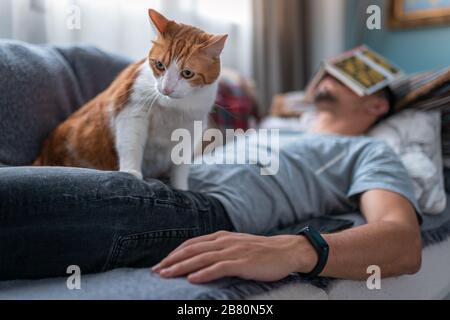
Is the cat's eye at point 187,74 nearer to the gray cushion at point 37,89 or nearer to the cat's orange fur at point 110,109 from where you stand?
the cat's orange fur at point 110,109

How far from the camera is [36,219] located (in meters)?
0.58

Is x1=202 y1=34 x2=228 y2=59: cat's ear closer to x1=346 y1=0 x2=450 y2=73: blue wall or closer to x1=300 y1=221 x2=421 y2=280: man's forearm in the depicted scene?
x1=300 y1=221 x2=421 y2=280: man's forearm

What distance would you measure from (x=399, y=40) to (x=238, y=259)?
6.08 ft

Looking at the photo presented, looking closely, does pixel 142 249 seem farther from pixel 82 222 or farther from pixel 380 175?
pixel 380 175

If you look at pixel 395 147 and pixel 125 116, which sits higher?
pixel 125 116

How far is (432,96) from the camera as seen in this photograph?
3.68ft

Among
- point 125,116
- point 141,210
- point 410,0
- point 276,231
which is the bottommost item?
point 276,231

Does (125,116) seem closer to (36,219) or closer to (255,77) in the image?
(36,219)

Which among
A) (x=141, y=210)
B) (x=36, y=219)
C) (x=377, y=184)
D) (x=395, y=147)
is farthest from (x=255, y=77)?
(x=36, y=219)

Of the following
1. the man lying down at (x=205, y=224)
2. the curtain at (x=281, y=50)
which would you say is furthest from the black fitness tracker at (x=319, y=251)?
the curtain at (x=281, y=50)

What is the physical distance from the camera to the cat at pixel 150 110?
0.61 metres

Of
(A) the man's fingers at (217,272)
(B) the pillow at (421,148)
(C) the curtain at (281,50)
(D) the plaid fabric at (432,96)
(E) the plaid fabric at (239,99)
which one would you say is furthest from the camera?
(C) the curtain at (281,50)

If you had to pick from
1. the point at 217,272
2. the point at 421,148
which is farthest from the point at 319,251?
the point at 421,148

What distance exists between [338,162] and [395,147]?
211 mm
